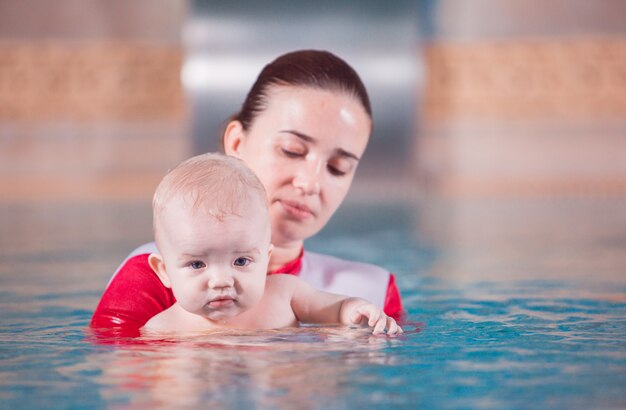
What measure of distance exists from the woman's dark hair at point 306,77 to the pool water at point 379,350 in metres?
0.57

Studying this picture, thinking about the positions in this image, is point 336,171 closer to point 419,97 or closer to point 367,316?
point 367,316

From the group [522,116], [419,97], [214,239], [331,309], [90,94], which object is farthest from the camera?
[90,94]

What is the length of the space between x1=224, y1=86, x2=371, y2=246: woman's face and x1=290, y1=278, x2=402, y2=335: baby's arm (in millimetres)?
220

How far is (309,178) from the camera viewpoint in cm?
228

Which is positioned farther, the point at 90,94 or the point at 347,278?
the point at 90,94

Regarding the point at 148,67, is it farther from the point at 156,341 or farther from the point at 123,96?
the point at 156,341

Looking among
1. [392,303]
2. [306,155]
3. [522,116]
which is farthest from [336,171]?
[522,116]

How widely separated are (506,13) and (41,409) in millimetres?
8669

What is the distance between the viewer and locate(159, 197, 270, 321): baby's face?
72.0 inches

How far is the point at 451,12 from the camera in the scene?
31.5ft

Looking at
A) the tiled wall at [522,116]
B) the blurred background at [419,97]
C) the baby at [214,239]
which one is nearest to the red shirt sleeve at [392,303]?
the baby at [214,239]

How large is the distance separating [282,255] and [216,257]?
22.8 inches

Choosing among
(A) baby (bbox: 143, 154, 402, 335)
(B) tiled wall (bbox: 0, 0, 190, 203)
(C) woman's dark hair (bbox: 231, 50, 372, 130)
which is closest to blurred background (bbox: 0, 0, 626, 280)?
(B) tiled wall (bbox: 0, 0, 190, 203)

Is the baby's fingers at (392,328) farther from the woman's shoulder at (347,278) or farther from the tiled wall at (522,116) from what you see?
the tiled wall at (522,116)
